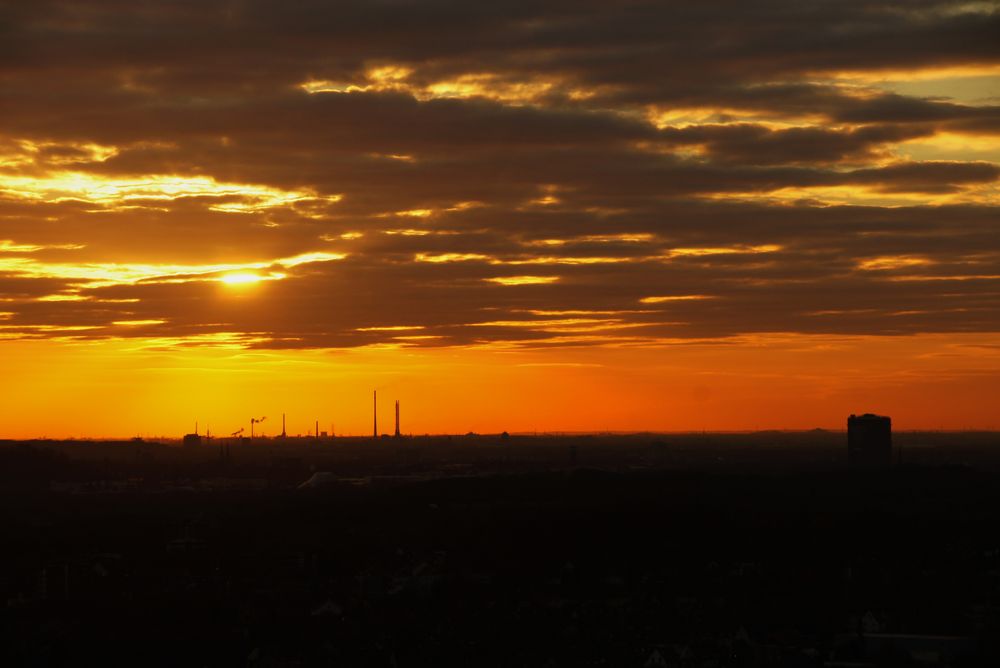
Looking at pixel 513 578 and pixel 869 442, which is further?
pixel 869 442

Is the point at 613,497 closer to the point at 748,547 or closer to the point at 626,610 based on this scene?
the point at 748,547

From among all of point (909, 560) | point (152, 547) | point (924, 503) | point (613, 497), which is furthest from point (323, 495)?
point (909, 560)

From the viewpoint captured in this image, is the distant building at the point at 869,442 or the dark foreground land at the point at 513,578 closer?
the dark foreground land at the point at 513,578

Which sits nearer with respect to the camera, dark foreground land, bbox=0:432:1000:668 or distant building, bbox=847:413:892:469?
dark foreground land, bbox=0:432:1000:668
